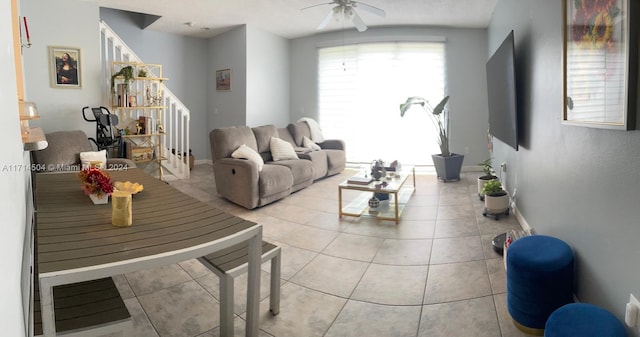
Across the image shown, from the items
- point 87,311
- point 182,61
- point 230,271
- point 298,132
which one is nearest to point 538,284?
point 230,271

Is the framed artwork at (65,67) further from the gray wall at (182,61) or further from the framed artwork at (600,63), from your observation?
the framed artwork at (600,63)

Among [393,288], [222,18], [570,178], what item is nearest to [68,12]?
[222,18]

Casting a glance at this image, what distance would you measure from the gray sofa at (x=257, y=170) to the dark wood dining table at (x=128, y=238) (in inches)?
80.4

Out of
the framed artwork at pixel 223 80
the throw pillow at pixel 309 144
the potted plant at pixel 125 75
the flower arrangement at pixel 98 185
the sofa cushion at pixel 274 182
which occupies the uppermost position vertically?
the framed artwork at pixel 223 80

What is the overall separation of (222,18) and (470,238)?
489cm

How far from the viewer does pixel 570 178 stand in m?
2.17

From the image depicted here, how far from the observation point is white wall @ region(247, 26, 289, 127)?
6.62 m

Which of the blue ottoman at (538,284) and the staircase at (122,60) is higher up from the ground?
the staircase at (122,60)

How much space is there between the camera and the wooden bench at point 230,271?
1720 mm

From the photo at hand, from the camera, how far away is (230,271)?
1714 mm

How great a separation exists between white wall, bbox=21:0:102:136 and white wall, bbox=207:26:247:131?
225cm

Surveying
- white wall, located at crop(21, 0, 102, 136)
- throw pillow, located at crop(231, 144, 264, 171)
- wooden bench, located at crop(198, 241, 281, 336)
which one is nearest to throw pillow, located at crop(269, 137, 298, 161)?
throw pillow, located at crop(231, 144, 264, 171)

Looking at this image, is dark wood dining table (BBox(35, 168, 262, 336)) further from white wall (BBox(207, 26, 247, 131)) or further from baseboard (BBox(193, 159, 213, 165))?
baseboard (BBox(193, 159, 213, 165))

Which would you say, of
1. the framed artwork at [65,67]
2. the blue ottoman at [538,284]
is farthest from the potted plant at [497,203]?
the framed artwork at [65,67]
